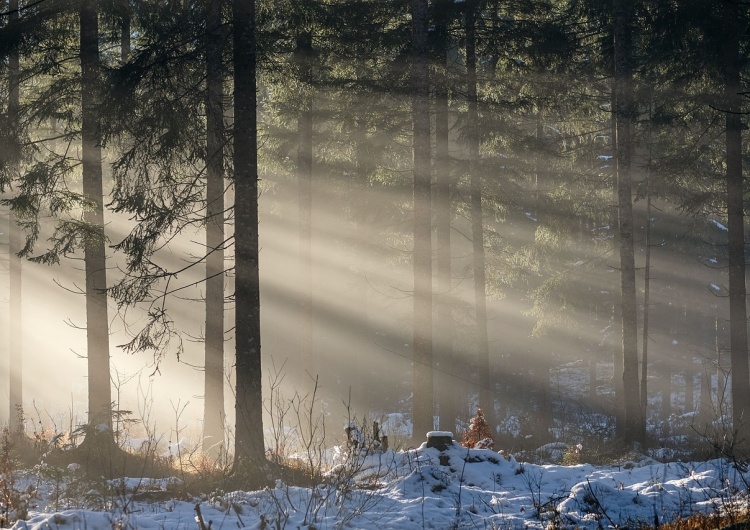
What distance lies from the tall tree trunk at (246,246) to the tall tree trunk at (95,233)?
3.15m

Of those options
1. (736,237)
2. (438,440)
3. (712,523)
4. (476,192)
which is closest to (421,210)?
(476,192)

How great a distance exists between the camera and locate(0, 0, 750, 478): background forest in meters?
9.22

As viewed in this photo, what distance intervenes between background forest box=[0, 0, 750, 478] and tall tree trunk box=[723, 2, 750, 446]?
0.17 ft

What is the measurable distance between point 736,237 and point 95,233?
13.9 meters

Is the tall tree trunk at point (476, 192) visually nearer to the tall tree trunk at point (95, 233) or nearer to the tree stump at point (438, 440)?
the tall tree trunk at point (95, 233)

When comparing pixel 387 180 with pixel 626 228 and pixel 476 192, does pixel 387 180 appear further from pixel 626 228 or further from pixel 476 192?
pixel 626 228

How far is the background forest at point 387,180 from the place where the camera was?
922cm

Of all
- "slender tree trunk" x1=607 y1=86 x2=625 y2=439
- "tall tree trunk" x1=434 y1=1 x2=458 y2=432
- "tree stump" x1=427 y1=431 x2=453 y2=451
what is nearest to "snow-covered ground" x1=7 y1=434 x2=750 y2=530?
"tree stump" x1=427 y1=431 x2=453 y2=451

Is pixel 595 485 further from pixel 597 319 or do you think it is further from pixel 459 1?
pixel 597 319

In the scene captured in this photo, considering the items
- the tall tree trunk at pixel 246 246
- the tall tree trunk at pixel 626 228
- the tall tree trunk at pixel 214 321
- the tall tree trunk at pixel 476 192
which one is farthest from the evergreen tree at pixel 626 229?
the tall tree trunk at pixel 246 246

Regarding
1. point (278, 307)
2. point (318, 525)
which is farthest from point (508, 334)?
point (318, 525)

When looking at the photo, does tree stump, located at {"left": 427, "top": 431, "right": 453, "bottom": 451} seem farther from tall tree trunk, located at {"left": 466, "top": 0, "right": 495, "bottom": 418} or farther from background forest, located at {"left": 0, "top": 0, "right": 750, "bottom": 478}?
tall tree trunk, located at {"left": 466, "top": 0, "right": 495, "bottom": 418}

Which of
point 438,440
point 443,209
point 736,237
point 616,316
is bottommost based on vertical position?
point 438,440

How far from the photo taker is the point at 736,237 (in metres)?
15.3
